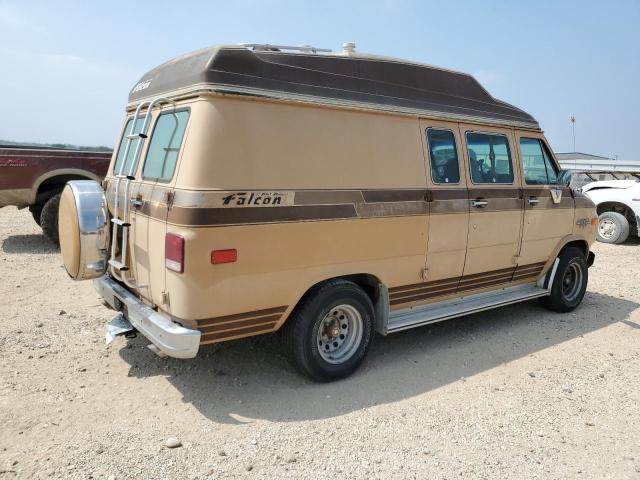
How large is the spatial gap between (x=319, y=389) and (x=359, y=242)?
49.8 inches

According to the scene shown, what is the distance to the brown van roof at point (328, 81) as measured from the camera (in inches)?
141

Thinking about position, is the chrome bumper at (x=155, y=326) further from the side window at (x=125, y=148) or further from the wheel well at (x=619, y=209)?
the wheel well at (x=619, y=209)

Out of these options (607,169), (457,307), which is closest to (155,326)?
(457,307)

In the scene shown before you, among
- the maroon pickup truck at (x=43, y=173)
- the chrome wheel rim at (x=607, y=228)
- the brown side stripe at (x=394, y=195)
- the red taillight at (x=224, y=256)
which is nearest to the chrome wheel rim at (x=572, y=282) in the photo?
the brown side stripe at (x=394, y=195)

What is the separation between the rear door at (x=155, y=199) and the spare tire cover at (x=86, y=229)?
289mm

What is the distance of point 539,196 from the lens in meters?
5.69

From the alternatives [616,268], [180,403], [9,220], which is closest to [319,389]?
[180,403]

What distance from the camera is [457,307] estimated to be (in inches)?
200

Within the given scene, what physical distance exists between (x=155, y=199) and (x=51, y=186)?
6.96m

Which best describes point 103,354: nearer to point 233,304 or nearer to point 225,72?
point 233,304

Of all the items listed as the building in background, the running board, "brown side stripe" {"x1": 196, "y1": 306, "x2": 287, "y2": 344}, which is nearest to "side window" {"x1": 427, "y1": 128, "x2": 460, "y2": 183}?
the running board

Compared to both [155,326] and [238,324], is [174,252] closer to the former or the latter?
[155,326]

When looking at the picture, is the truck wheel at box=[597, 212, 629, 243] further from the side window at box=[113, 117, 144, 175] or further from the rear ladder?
the rear ladder

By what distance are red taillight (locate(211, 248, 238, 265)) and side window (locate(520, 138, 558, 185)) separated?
12.0 feet
